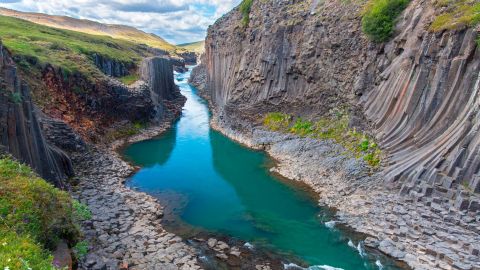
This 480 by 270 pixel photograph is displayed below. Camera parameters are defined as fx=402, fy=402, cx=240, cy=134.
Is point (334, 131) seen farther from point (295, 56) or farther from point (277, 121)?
point (295, 56)

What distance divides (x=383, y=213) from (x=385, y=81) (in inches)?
508

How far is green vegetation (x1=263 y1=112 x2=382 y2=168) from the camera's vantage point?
105ft

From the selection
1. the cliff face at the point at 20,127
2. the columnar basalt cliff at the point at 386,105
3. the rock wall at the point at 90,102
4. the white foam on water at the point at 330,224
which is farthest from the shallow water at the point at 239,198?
the cliff face at the point at 20,127


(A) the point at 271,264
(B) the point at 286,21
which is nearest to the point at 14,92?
(A) the point at 271,264

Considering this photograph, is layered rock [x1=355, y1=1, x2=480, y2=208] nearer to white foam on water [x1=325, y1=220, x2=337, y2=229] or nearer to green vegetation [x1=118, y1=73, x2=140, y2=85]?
white foam on water [x1=325, y1=220, x2=337, y2=229]

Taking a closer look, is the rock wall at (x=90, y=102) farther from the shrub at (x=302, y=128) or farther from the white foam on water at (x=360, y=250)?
the white foam on water at (x=360, y=250)

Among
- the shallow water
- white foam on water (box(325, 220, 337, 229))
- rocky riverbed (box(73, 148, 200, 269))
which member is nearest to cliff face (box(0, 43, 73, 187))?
rocky riverbed (box(73, 148, 200, 269))

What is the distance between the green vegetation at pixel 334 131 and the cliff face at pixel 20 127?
22.6 m

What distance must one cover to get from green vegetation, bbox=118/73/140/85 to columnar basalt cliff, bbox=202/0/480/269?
53.4 ft

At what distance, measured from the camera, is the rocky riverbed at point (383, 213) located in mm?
20172

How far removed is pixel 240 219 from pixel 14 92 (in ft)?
50.0

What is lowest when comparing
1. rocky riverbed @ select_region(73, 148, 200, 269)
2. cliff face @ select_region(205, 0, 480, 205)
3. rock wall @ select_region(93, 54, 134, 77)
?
rocky riverbed @ select_region(73, 148, 200, 269)

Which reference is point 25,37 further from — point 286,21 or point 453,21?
point 453,21

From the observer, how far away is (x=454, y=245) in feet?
66.7
